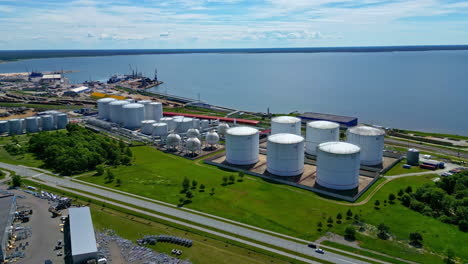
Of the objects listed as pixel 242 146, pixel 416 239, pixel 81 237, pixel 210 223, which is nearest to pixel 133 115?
pixel 242 146

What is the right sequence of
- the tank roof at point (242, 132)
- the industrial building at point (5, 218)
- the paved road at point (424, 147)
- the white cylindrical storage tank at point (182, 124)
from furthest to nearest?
the white cylindrical storage tank at point (182, 124) < the paved road at point (424, 147) < the tank roof at point (242, 132) < the industrial building at point (5, 218)

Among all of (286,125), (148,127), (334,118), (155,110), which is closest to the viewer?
(286,125)

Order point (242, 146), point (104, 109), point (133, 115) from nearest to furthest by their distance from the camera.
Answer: point (242, 146)
point (133, 115)
point (104, 109)

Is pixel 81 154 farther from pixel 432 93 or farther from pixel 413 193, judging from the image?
pixel 432 93

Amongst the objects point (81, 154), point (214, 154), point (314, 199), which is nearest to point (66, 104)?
point (81, 154)

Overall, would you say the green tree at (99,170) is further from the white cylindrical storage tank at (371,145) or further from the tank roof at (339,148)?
the white cylindrical storage tank at (371,145)

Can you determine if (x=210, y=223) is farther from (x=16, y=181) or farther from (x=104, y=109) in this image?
(x=104, y=109)

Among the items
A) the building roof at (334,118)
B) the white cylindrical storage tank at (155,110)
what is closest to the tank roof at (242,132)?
the building roof at (334,118)
